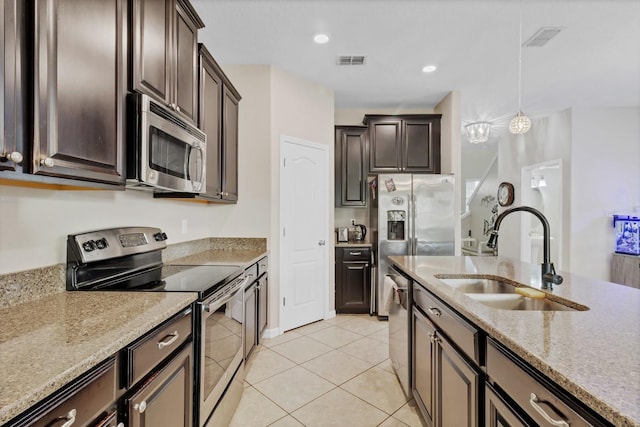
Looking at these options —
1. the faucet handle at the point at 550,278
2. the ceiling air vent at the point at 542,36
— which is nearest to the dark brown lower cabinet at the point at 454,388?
the faucet handle at the point at 550,278

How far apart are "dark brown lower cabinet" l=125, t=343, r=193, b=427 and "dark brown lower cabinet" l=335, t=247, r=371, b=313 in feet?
9.14

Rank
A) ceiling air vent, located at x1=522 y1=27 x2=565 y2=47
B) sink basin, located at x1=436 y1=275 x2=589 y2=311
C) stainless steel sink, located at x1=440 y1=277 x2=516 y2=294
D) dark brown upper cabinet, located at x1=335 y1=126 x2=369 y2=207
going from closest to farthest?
sink basin, located at x1=436 y1=275 x2=589 y2=311 < stainless steel sink, located at x1=440 y1=277 x2=516 y2=294 < ceiling air vent, located at x1=522 y1=27 x2=565 y2=47 < dark brown upper cabinet, located at x1=335 y1=126 x2=369 y2=207

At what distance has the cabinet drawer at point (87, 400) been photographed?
70 centimetres

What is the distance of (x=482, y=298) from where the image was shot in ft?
5.49

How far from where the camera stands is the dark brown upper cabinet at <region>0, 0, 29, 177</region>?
2.83ft

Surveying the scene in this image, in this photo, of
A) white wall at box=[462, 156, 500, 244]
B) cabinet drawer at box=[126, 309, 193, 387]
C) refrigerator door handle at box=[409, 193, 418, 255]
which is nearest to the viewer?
cabinet drawer at box=[126, 309, 193, 387]

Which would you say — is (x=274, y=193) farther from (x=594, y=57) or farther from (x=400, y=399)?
(x=594, y=57)

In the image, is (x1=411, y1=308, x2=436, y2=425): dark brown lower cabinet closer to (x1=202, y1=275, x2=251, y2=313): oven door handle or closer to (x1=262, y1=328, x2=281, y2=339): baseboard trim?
(x1=202, y1=275, x2=251, y2=313): oven door handle

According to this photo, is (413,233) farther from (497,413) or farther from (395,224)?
(497,413)

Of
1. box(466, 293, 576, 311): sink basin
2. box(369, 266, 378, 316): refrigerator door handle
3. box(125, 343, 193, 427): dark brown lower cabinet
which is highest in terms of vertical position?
box(466, 293, 576, 311): sink basin

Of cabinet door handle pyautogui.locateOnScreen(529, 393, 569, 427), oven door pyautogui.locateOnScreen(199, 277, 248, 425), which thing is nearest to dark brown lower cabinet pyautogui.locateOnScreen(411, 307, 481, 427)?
cabinet door handle pyautogui.locateOnScreen(529, 393, 569, 427)

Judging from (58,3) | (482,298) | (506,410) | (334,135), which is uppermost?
(334,135)

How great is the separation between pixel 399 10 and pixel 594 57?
220 centimetres

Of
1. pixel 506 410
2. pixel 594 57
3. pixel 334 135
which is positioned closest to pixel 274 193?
pixel 334 135
